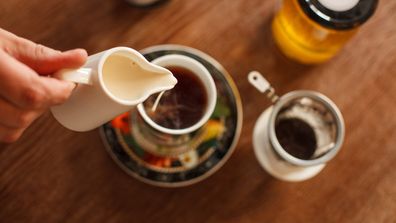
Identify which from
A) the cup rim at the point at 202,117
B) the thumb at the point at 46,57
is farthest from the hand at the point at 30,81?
the cup rim at the point at 202,117

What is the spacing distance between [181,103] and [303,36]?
0.24m

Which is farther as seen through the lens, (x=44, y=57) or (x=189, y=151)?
(x=189, y=151)

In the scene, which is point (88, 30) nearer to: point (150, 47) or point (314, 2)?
point (150, 47)

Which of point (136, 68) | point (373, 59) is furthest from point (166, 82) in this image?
point (373, 59)

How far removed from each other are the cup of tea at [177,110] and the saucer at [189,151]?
0.04 ft

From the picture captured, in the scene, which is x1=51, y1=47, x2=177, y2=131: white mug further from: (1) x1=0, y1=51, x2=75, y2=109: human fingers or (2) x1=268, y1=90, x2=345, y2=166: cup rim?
(2) x1=268, y1=90, x2=345, y2=166: cup rim

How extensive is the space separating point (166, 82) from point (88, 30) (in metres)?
Answer: 0.29

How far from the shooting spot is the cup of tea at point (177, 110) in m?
0.69

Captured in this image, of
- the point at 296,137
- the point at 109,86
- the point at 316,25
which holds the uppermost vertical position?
the point at 109,86

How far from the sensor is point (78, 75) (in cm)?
51

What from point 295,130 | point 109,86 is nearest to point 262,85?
point 295,130

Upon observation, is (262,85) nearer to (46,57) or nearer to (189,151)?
(189,151)

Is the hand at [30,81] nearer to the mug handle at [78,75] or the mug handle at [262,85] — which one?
the mug handle at [78,75]

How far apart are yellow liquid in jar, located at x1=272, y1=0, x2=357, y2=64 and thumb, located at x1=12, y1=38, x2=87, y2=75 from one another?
376 millimetres
